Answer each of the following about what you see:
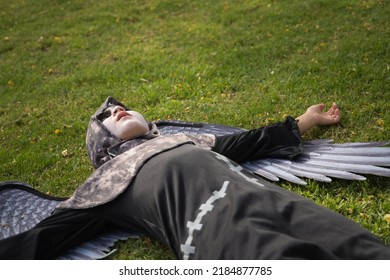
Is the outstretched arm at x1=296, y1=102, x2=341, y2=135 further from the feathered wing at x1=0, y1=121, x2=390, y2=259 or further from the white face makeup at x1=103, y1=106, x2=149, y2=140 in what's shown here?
the white face makeup at x1=103, y1=106, x2=149, y2=140

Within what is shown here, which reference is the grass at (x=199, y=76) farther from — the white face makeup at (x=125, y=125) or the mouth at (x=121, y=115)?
the mouth at (x=121, y=115)

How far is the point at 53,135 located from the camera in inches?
214

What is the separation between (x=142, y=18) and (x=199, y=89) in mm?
4223

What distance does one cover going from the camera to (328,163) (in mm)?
3650

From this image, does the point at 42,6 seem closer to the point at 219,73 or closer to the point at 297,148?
the point at 219,73

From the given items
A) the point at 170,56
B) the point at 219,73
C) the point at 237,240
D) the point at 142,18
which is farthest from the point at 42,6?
the point at 237,240

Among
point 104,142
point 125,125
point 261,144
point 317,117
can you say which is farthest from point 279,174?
point 104,142

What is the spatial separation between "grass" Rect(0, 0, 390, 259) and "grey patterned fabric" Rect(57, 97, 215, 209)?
1.37ft

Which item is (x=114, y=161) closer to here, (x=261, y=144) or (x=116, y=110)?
(x=116, y=110)

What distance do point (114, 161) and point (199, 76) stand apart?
3.15 m

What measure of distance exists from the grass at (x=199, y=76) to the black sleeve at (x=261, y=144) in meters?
0.38

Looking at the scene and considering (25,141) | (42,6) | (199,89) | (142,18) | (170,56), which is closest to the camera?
(25,141)

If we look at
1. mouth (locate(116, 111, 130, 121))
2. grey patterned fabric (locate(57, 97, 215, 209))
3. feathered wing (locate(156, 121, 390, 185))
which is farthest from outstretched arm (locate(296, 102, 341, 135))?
mouth (locate(116, 111, 130, 121))

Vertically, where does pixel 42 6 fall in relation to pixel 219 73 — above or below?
above
